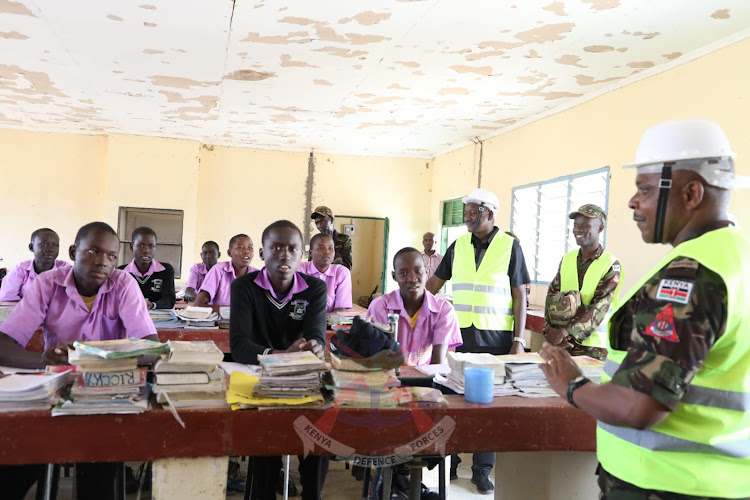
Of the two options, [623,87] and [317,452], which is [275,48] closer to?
[623,87]

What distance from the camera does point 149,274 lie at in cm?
518

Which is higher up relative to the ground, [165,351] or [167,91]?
[167,91]

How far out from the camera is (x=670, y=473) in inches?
51.9

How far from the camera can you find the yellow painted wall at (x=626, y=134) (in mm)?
4352

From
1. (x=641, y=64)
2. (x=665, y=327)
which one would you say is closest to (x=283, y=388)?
(x=665, y=327)

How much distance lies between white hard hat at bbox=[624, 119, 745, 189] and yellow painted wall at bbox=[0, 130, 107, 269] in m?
10.1

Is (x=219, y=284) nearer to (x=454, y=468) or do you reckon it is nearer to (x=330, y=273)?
(x=330, y=273)

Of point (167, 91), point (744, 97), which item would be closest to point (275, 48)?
point (167, 91)

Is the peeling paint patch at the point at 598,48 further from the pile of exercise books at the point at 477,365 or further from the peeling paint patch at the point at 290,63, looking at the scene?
the pile of exercise books at the point at 477,365

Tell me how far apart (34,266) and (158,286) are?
3.51 ft

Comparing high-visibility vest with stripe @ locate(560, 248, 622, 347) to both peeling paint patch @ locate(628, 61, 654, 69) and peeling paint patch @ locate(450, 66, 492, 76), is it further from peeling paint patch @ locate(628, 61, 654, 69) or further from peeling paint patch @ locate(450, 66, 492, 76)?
peeling paint patch @ locate(450, 66, 492, 76)

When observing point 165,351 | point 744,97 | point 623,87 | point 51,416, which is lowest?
point 51,416

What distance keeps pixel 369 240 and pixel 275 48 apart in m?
6.06

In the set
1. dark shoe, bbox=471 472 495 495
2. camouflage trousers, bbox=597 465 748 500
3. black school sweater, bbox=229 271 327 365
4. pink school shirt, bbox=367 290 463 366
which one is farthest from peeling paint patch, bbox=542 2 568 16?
camouflage trousers, bbox=597 465 748 500
